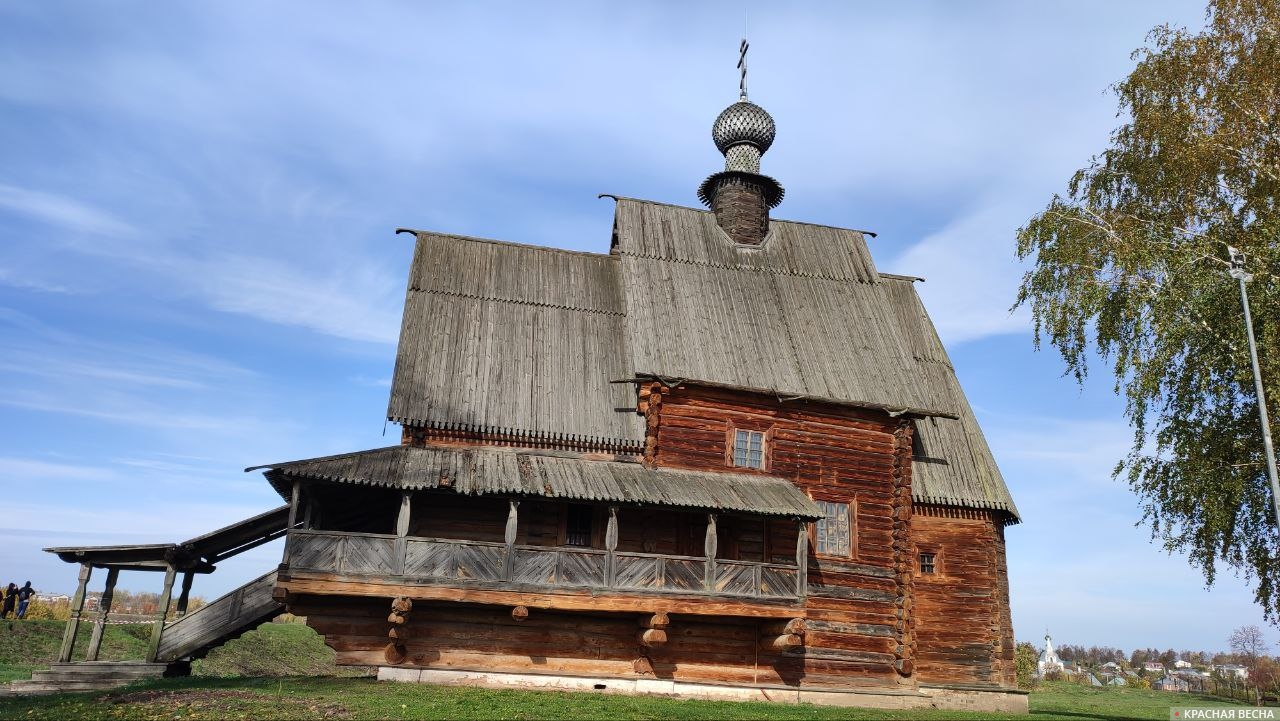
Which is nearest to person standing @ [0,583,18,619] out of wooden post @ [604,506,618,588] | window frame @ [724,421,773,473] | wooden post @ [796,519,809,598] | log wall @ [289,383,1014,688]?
log wall @ [289,383,1014,688]

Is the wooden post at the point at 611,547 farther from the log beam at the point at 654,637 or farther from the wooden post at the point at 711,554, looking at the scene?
the wooden post at the point at 711,554

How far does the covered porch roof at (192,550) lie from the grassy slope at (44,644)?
371 centimetres

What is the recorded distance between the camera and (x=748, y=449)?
67.6ft

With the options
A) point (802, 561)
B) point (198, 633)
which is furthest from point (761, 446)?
point (198, 633)

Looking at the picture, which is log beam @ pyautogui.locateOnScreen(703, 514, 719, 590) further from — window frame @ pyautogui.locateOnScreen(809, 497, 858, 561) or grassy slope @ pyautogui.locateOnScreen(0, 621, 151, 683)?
grassy slope @ pyautogui.locateOnScreen(0, 621, 151, 683)

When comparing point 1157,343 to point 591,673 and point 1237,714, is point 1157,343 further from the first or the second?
point 591,673

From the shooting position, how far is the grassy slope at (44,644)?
21.0 m

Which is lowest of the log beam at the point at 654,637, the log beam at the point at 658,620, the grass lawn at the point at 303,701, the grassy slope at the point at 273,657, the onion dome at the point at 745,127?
the grassy slope at the point at 273,657

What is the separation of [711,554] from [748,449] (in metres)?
3.50

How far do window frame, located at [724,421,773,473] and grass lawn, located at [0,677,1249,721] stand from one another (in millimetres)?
5495

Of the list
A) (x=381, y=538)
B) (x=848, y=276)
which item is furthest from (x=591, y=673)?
(x=848, y=276)

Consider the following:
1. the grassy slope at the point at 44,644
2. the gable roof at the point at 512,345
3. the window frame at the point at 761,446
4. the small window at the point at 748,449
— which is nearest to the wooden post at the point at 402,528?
the gable roof at the point at 512,345

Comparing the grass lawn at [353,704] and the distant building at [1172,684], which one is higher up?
the grass lawn at [353,704]

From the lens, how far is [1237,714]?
60.2 feet
